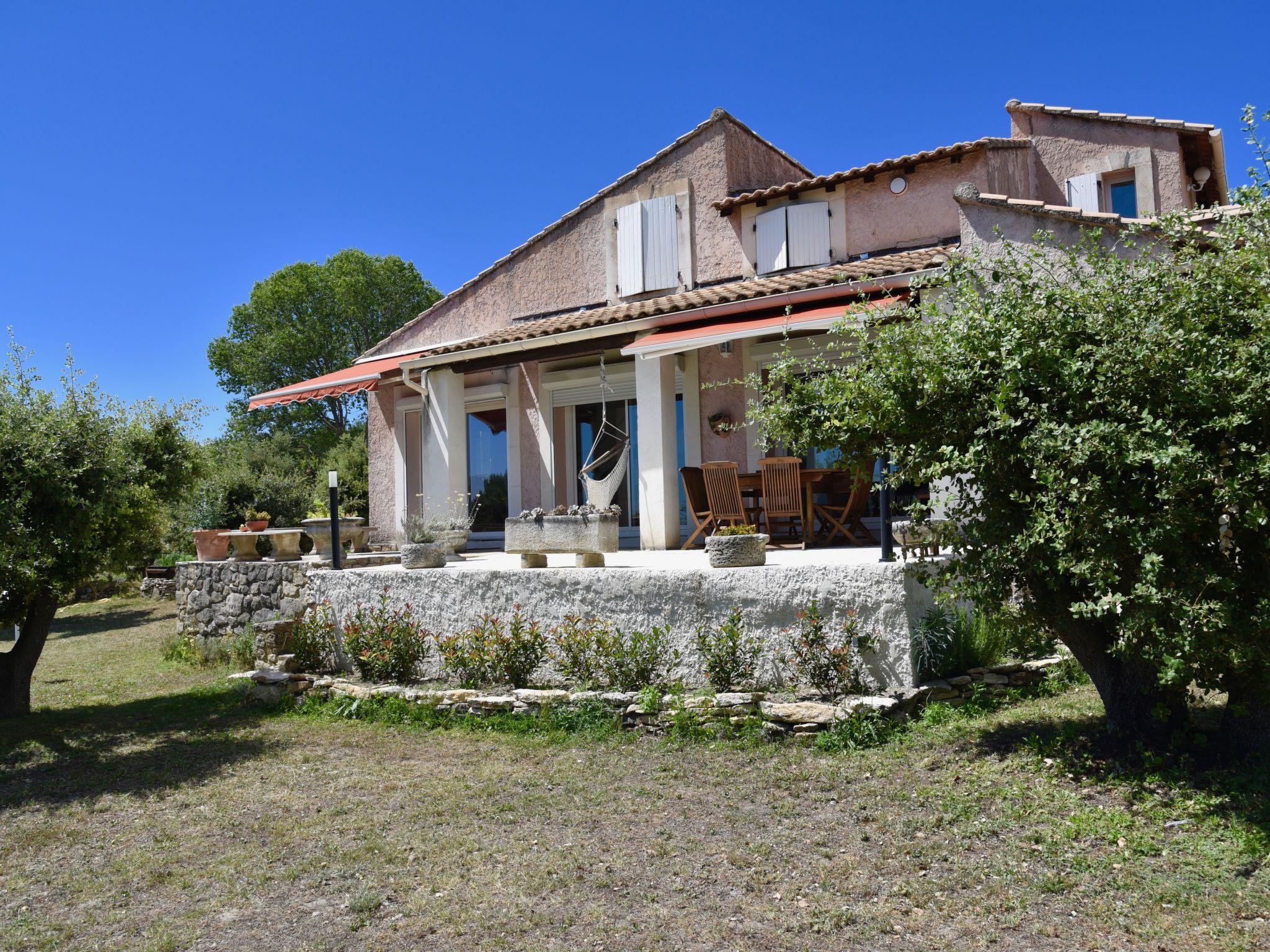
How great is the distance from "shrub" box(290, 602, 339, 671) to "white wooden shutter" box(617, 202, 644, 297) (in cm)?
814

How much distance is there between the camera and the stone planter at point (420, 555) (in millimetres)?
10047

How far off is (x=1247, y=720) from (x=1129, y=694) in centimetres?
62

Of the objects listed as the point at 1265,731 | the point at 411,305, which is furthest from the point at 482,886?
the point at 411,305

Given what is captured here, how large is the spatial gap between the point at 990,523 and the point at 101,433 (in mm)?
8524

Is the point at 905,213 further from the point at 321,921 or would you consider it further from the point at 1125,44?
the point at 321,921

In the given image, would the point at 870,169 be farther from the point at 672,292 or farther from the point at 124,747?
the point at 124,747

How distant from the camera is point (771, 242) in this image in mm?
14117

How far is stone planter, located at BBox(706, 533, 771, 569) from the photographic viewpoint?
311 inches

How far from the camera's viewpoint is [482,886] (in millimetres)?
4391

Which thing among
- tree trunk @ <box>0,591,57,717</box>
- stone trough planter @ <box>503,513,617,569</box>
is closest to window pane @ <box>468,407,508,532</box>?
stone trough planter @ <box>503,513,617,569</box>

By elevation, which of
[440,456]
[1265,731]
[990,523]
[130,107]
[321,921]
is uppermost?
[130,107]

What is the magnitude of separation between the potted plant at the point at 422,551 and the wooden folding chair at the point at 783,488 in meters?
3.96

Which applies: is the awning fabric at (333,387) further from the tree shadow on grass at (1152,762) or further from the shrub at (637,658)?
the tree shadow on grass at (1152,762)

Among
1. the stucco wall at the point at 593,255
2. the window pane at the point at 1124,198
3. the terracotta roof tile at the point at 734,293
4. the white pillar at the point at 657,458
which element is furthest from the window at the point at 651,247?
the window pane at the point at 1124,198
